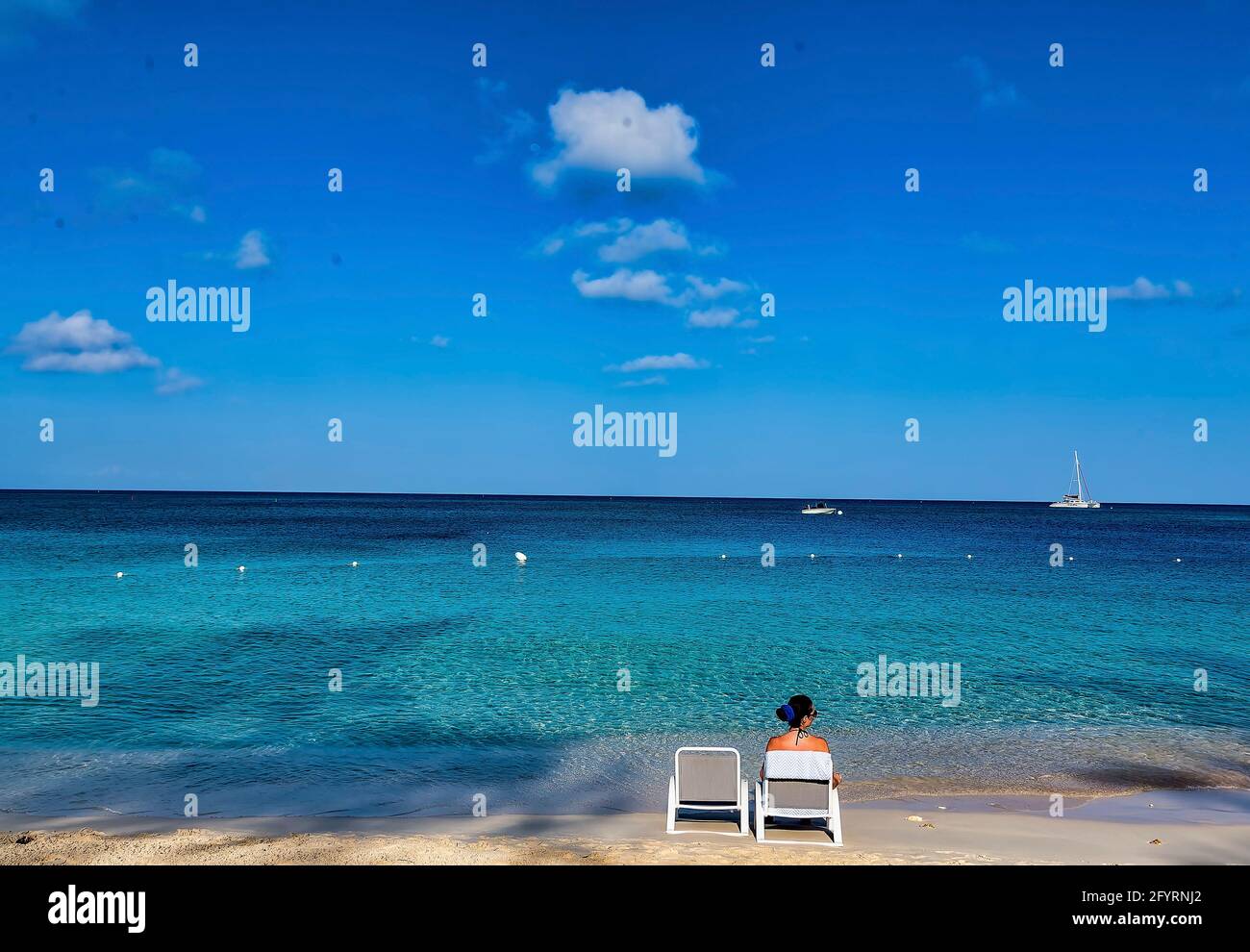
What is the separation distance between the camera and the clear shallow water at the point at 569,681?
12617 millimetres

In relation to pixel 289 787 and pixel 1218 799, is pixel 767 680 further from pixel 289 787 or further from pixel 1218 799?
pixel 289 787

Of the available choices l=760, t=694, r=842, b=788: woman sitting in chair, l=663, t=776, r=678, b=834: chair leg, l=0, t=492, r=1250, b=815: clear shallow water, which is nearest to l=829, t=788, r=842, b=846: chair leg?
l=760, t=694, r=842, b=788: woman sitting in chair

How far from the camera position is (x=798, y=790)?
9242 millimetres

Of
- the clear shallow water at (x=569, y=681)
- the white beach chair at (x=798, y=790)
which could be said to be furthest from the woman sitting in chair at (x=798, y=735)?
the clear shallow water at (x=569, y=681)

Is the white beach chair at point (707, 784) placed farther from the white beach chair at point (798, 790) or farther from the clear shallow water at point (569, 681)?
the clear shallow water at point (569, 681)

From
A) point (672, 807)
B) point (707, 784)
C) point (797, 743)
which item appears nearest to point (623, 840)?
point (672, 807)

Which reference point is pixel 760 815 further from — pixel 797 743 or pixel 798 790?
pixel 797 743

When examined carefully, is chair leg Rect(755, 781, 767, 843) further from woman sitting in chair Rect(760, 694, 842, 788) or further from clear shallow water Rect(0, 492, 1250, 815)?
clear shallow water Rect(0, 492, 1250, 815)

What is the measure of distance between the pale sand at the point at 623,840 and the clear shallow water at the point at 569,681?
0.78 m

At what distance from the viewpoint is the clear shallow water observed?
41.4 ft

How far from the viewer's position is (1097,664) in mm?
22141

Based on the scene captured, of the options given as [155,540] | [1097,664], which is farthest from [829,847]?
[155,540]

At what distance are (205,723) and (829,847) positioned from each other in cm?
1222
